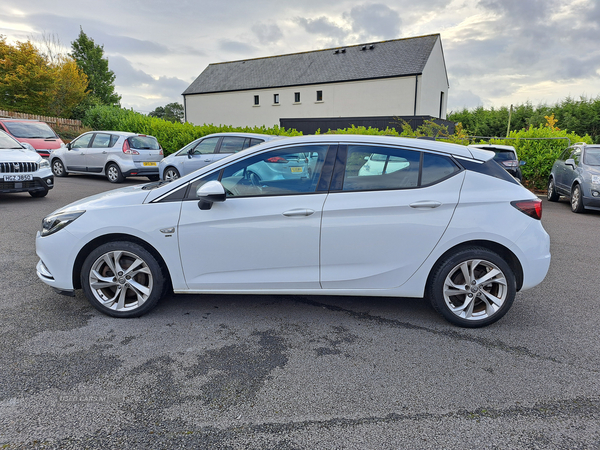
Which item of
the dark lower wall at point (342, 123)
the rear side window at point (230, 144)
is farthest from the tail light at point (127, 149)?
the dark lower wall at point (342, 123)

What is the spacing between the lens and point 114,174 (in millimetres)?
14281

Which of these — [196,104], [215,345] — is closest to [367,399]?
[215,345]

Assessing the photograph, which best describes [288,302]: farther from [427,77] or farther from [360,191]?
[427,77]

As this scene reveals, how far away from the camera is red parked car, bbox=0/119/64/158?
1541cm

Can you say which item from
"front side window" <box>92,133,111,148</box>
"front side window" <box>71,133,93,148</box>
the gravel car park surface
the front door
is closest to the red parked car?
"front side window" <box>71,133,93,148</box>

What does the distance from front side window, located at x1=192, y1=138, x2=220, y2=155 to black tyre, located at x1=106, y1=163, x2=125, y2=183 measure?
9.93 ft

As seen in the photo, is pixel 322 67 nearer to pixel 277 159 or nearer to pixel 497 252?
pixel 277 159

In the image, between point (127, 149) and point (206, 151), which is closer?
point (206, 151)

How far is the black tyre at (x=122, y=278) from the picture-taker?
146 inches

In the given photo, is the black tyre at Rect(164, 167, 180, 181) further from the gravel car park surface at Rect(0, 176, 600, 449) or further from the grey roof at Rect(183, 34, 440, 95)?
the grey roof at Rect(183, 34, 440, 95)

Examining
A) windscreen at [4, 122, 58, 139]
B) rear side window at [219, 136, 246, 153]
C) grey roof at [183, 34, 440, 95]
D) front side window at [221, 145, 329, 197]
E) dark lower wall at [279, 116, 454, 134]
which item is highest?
grey roof at [183, 34, 440, 95]

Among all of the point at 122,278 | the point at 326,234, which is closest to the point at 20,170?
the point at 122,278

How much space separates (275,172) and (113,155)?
39.8ft

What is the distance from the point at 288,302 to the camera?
14.1 feet
